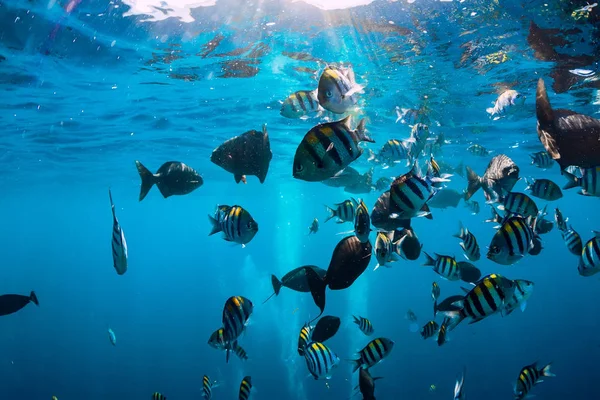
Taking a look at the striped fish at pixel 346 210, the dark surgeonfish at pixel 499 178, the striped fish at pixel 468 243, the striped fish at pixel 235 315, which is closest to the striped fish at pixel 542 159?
the dark surgeonfish at pixel 499 178

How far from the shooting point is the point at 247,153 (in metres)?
4.49

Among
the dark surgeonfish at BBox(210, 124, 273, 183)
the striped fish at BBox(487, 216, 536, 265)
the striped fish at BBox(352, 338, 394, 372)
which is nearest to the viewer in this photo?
the striped fish at BBox(487, 216, 536, 265)

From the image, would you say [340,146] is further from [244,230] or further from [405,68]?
[405,68]

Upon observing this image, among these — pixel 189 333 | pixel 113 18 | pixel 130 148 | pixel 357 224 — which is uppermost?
pixel 113 18

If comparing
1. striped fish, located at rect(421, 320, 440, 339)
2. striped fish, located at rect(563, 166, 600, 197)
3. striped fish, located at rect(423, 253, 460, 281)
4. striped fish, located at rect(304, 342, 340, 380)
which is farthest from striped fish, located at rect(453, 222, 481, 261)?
striped fish, located at rect(304, 342, 340, 380)

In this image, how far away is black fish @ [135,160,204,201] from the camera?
199 inches

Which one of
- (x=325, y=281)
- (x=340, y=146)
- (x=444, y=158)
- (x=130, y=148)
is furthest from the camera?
(x=444, y=158)

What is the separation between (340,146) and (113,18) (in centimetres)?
1229

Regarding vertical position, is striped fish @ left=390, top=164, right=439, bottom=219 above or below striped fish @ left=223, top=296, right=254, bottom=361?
above

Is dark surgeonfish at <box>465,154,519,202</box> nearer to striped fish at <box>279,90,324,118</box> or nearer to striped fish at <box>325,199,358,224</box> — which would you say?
striped fish at <box>325,199,358,224</box>

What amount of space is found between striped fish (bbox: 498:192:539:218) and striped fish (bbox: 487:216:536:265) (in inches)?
41.0

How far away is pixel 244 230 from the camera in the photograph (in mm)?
4590

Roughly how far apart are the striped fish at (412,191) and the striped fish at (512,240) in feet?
4.90

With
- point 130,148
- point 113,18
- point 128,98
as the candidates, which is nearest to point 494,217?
point 113,18
